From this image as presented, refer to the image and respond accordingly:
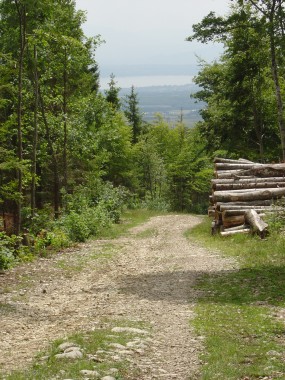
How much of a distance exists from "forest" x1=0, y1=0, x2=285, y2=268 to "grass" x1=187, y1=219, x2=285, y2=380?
3637 mm

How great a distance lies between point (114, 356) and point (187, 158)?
2088 inches

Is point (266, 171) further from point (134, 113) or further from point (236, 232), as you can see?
point (134, 113)

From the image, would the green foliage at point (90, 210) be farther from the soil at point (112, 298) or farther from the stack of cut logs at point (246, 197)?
the stack of cut logs at point (246, 197)

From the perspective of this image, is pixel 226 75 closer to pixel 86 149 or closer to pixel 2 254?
pixel 86 149

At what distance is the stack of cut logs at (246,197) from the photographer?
20.2 m

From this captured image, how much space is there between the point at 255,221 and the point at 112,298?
9.17 m

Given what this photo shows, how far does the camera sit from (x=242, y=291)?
11344 mm

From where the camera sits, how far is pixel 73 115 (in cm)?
2908

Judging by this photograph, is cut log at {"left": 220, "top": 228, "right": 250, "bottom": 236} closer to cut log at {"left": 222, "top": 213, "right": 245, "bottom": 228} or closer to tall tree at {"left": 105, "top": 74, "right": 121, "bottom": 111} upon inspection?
cut log at {"left": 222, "top": 213, "right": 245, "bottom": 228}

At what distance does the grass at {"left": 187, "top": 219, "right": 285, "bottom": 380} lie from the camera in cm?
655

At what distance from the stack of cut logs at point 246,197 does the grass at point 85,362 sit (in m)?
11.7

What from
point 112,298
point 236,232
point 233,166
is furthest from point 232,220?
point 112,298

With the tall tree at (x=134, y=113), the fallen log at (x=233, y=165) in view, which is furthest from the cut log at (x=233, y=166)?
the tall tree at (x=134, y=113)

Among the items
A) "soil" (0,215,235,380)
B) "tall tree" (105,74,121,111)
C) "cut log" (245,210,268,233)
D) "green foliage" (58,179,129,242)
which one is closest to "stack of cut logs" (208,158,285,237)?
"cut log" (245,210,268,233)
